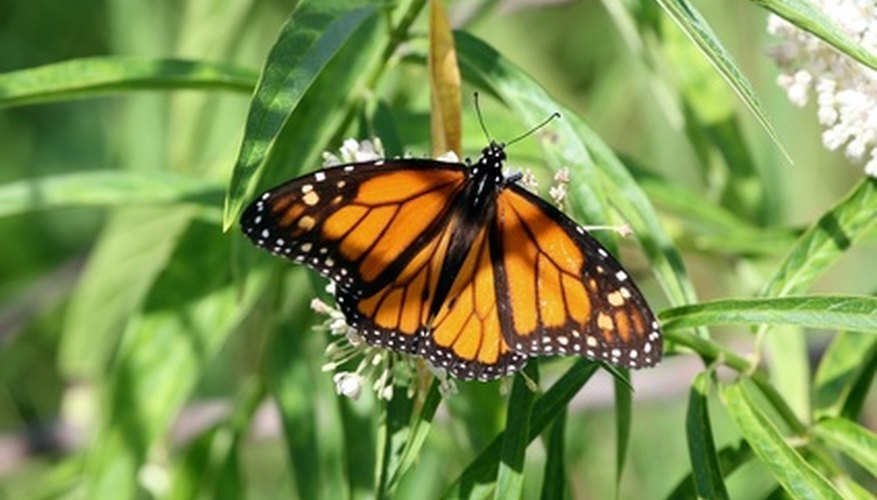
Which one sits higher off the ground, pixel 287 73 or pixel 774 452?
pixel 287 73

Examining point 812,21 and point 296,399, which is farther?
point 296,399

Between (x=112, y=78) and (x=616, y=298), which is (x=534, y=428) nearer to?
(x=616, y=298)

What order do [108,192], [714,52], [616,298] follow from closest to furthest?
[714,52]
[616,298]
[108,192]

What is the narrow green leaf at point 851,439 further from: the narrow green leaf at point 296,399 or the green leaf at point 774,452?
the narrow green leaf at point 296,399

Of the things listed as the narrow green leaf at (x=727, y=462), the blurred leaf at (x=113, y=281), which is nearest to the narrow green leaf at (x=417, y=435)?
the narrow green leaf at (x=727, y=462)

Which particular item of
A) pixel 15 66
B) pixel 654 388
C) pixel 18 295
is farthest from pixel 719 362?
pixel 15 66

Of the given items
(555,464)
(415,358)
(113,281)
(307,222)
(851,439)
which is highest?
(113,281)

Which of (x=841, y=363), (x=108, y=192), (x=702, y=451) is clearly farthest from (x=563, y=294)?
(x=108, y=192)

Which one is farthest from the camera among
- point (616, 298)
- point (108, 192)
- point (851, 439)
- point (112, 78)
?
point (108, 192)
